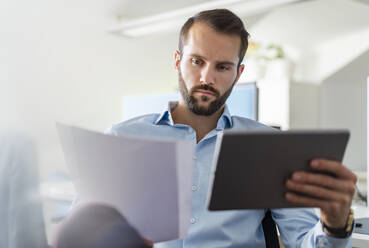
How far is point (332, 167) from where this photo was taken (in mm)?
819

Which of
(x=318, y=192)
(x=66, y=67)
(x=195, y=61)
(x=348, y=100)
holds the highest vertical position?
(x=195, y=61)

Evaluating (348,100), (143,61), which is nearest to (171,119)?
(143,61)

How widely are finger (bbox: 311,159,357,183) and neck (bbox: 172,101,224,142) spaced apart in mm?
476

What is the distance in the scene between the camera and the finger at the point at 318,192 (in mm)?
813

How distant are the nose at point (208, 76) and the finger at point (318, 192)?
389 millimetres

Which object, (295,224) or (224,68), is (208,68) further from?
(295,224)

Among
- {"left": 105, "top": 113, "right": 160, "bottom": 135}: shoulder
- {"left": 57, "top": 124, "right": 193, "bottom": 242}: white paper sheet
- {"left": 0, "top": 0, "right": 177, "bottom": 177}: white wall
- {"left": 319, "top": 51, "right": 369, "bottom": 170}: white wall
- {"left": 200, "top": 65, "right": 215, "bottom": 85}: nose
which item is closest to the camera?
{"left": 57, "top": 124, "right": 193, "bottom": 242}: white paper sheet

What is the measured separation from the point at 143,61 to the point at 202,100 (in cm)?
256

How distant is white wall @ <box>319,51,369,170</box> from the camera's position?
13.1 ft

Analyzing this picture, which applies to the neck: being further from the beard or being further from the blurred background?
the blurred background

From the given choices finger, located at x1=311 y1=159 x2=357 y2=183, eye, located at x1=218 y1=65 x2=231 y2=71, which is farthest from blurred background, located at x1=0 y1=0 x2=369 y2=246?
finger, located at x1=311 y1=159 x2=357 y2=183

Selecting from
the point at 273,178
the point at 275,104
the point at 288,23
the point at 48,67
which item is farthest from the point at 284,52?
the point at 273,178

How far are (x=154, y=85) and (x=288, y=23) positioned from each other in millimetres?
1275

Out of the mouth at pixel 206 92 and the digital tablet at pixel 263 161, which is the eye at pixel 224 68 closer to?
the mouth at pixel 206 92
